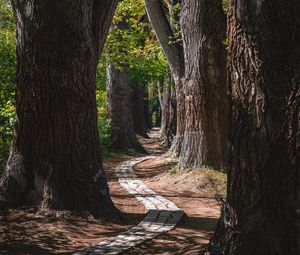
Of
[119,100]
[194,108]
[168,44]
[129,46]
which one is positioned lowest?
[194,108]

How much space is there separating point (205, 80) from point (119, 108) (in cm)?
818

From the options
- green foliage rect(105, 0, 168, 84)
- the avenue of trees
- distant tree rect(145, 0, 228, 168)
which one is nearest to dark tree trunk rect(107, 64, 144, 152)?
green foliage rect(105, 0, 168, 84)

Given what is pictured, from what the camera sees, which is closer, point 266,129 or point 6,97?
point 266,129

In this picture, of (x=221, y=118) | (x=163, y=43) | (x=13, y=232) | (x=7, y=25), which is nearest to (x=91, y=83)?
(x=13, y=232)

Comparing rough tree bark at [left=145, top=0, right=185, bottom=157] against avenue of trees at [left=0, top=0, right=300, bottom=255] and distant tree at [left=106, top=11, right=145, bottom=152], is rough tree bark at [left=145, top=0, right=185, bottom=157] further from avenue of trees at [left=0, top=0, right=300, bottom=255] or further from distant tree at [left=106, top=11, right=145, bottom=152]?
distant tree at [left=106, top=11, right=145, bottom=152]

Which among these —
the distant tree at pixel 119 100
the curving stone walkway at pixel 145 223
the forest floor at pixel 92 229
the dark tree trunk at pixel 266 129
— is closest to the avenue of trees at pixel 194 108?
the dark tree trunk at pixel 266 129

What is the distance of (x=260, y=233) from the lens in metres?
Answer: 4.00

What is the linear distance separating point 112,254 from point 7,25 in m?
12.4

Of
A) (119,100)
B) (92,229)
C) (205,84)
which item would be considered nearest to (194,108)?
(205,84)

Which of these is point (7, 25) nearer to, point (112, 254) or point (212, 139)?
point (212, 139)

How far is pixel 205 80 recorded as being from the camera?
35.2ft

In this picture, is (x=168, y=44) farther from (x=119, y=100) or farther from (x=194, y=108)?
(x=119, y=100)

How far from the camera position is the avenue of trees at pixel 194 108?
155 inches

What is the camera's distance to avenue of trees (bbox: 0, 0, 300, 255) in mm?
3934
